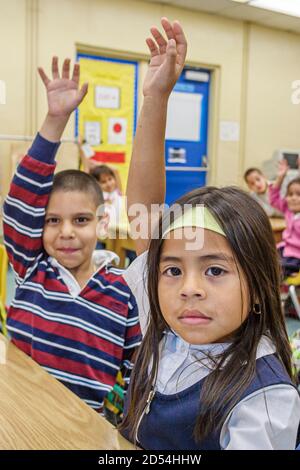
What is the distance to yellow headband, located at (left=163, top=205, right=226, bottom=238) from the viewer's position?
472mm

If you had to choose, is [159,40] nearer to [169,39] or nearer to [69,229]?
[169,39]

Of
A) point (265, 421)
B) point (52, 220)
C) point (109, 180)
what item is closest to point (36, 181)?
point (52, 220)

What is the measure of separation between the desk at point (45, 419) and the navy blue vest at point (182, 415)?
26 mm

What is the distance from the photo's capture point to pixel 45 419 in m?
0.51

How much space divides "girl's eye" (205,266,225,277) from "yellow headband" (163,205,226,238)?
35mm

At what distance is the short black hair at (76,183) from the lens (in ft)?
2.86

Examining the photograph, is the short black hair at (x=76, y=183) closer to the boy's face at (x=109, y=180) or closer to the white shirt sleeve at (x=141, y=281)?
the white shirt sleeve at (x=141, y=281)

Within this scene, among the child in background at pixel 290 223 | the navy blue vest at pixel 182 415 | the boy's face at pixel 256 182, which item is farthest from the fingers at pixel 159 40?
the boy's face at pixel 256 182

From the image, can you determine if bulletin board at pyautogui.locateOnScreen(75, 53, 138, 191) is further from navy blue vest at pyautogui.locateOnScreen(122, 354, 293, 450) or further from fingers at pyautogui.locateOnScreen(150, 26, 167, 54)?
navy blue vest at pyautogui.locateOnScreen(122, 354, 293, 450)

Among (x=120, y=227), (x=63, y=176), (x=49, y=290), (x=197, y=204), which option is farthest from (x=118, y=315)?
(x=120, y=227)

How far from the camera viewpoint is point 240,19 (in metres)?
0.76

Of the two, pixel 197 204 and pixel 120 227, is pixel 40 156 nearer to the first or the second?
pixel 197 204

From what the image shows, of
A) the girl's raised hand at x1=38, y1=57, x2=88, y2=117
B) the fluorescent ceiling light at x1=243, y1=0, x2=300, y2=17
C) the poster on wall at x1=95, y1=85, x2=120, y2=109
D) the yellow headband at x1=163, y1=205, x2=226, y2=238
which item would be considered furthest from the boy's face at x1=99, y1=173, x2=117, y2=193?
the yellow headband at x1=163, y1=205, x2=226, y2=238

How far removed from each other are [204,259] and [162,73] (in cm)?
22
